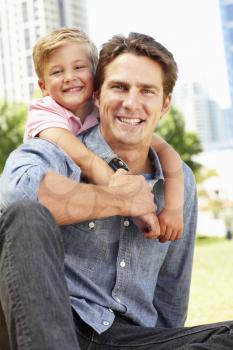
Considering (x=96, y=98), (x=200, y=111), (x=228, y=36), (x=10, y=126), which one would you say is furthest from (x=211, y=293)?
(x=228, y=36)

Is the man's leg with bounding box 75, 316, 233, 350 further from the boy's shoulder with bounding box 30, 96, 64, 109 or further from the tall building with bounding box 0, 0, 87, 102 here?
the tall building with bounding box 0, 0, 87, 102

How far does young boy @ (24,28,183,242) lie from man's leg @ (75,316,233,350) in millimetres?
267

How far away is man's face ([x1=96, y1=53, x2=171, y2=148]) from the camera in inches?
73.1

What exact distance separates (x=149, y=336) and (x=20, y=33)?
31300mm

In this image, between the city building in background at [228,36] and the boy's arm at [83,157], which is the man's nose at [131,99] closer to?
the boy's arm at [83,157]

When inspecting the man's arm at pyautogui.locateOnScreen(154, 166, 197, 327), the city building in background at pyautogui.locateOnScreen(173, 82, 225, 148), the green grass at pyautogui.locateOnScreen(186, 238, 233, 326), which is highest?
the man's arm at pyautogui.locateOnScreen(154, 166, 197, 327)

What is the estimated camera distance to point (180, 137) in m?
25.2

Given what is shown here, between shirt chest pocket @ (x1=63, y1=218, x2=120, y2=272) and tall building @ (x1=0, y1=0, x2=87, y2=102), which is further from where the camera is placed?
tall building @ (x1=0, y1=0, x2=87, y2=102)

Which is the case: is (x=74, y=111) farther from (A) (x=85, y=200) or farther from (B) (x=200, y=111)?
(B) (x=200, y=111)

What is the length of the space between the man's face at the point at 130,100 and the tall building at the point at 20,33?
27181mm

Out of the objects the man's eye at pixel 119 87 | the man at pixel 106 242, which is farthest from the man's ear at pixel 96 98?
the man's eye at pixel 119 87

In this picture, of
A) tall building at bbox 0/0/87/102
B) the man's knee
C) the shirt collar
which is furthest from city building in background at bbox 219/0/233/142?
the man's knee

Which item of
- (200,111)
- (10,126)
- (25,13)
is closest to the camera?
(10,126)

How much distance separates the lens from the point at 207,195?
35688 millimetres
